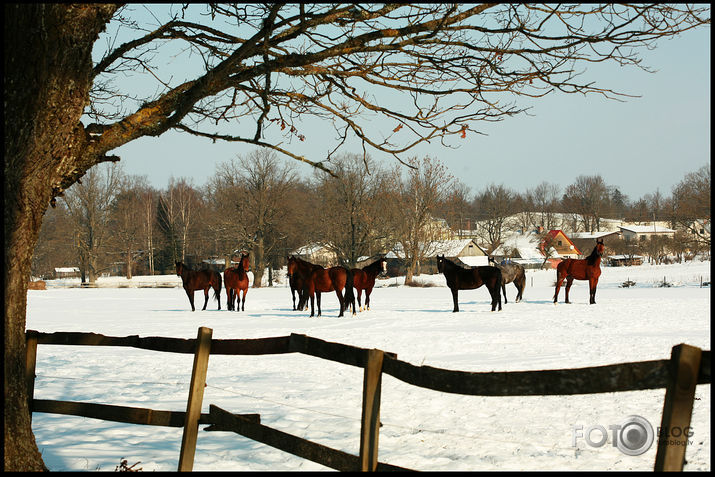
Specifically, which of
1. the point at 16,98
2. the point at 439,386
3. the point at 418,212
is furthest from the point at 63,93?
the point at 418,212

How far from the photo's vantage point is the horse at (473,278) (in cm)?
2177

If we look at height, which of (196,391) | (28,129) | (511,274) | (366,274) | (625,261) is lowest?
(196,391)

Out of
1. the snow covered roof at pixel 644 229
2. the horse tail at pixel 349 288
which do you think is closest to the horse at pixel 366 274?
the horse tail at pixel 349 288

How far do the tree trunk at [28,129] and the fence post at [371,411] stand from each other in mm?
2809

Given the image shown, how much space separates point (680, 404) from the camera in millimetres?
3064

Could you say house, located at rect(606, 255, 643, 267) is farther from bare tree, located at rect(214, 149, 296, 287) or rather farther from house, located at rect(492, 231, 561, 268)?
bare tree, located at rect(214, 149, 296, 287)

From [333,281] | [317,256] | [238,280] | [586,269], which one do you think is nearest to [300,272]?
[333,281]

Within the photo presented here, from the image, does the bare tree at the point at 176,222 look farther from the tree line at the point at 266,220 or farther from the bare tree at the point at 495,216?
the bare tree at the point at 495,216

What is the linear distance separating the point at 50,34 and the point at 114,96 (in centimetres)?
455

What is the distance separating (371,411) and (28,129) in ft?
11.6

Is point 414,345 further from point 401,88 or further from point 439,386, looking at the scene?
point 439,386

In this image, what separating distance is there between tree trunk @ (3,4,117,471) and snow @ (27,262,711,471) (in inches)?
46.2

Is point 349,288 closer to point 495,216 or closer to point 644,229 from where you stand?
point 495,216

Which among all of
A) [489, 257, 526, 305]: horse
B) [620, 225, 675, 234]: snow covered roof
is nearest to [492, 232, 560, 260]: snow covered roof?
[620, 225, 675, 234]: snow covered roof
